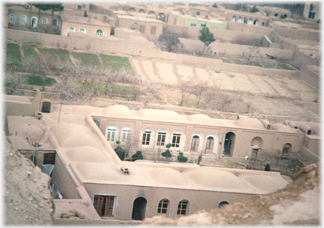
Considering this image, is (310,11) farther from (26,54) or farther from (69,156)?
(69,156)

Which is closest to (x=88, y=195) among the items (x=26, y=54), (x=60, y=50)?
(x=26, y=54)

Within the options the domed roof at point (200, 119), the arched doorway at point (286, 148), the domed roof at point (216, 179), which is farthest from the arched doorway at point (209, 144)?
the domed roof at point (216, 179)

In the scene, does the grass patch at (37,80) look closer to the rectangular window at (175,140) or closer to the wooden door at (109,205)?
the rectangular window at (175,140)

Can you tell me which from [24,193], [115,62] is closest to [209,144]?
[115,62]

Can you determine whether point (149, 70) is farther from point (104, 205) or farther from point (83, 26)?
point (104, 205)

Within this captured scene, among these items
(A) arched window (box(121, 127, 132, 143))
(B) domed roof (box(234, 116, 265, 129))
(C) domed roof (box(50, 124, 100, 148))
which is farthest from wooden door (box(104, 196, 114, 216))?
(B) domed roof (box(234, 116, 265, 129))
